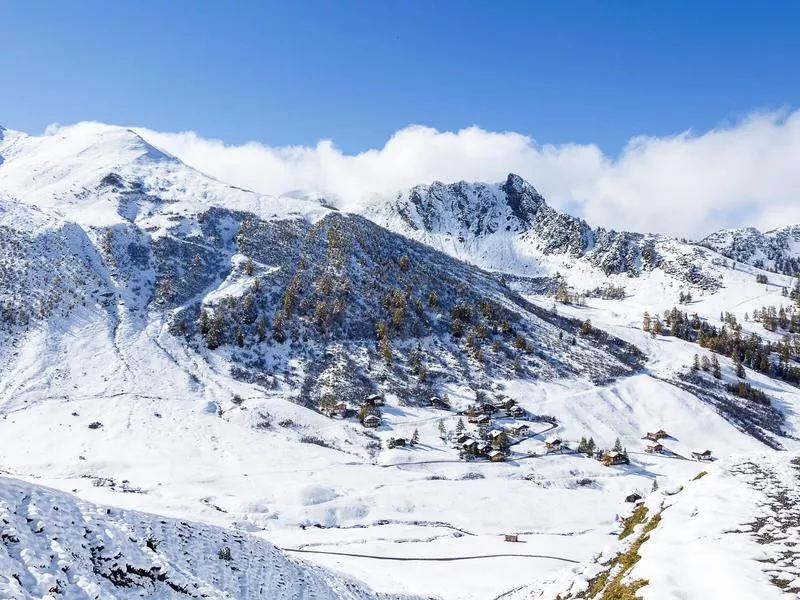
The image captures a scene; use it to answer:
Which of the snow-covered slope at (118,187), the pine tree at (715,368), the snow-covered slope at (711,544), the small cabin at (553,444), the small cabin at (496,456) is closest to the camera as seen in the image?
the snow-covered slope at (711,544)

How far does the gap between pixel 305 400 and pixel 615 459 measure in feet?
168

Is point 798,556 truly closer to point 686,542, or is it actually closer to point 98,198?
point 686,542

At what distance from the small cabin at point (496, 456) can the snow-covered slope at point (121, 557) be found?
55.0m

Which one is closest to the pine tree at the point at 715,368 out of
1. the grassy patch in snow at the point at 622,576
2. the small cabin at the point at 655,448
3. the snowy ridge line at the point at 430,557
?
the small cabin at the point at 655,448

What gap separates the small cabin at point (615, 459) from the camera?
7838 centimetres

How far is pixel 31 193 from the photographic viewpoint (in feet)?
494

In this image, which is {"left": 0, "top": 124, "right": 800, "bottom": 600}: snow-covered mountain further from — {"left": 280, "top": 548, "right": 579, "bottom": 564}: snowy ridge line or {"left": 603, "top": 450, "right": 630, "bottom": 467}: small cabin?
{"left": 603, "top": 450, "right": 630, "bottom": 467}: small cabin

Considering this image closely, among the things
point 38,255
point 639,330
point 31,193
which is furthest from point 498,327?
point 31,193

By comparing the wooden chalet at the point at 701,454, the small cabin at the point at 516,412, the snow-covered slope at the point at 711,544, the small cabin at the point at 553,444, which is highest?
the snow-covered slope at the point at 711,544

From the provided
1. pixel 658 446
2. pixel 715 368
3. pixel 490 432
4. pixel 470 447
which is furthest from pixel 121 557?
pixel 715 368

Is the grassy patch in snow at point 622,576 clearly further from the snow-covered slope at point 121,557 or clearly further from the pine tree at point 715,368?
the pine tree at point 715,368

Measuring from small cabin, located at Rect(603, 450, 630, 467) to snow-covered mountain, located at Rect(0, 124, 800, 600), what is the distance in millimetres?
1015

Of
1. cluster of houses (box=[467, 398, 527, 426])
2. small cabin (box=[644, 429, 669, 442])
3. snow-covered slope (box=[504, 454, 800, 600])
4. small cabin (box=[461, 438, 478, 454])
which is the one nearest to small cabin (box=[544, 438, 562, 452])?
cluster of houses (box=[467, 398, 527, 426])

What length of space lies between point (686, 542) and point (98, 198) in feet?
547
